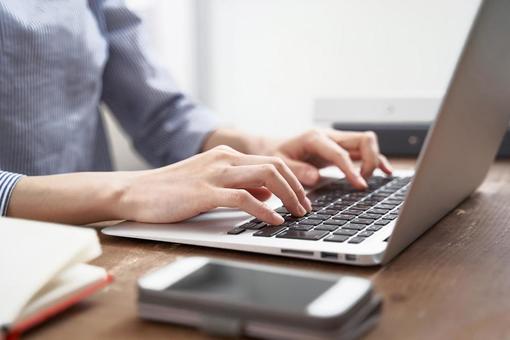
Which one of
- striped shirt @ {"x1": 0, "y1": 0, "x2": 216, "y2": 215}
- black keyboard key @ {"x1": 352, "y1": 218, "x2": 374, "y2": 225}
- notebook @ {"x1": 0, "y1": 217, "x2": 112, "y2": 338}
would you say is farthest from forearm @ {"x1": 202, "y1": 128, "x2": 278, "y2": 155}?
notebook @ {"x1": 0, "y1": 217, "x2": 112, "y2": 338}

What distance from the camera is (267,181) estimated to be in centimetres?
69

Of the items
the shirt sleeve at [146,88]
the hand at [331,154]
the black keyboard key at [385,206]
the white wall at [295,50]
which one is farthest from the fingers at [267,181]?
the white wall at [295,50]

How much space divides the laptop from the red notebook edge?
157 millimetres

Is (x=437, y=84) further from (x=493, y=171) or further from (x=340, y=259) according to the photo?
(x=340, y=259)

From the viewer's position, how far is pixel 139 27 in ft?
4.47

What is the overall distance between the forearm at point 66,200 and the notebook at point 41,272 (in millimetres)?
196

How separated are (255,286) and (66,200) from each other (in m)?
0.35

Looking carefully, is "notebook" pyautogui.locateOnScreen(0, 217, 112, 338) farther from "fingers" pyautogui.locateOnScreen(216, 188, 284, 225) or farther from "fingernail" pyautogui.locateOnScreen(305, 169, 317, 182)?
"fingernail" pyautogui.locateOnScreen(305, 169, 317, 182)

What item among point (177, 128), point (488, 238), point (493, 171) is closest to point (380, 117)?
point (493, 171)

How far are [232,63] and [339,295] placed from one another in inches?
69.0

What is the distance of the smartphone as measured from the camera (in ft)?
1.29

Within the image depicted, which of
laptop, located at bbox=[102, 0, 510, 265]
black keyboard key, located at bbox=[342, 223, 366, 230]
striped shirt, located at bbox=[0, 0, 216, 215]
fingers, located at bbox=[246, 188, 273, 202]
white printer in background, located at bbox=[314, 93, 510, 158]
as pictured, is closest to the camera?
laptop, located at bbox=[102, 0, 510, 265]

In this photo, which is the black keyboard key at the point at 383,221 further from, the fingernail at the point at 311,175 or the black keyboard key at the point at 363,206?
the fingernail at the point at 311,175

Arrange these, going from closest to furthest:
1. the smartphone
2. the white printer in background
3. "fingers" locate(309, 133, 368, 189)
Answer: the smartphone < "fingers" locate(309, 133, 368, 189) < the white printer in background
